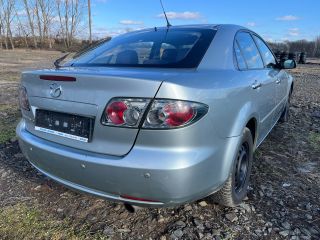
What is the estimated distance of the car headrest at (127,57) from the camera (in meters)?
2.70

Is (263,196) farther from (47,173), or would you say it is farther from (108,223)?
(47,173)

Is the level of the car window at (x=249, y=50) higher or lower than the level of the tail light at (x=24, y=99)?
higher

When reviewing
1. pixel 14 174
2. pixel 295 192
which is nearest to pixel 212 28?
pixel 295 192

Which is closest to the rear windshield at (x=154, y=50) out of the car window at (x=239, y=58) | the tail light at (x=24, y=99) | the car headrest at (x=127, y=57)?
the car headrest at (x=127, y=57)

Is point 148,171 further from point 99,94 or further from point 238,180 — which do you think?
point 238,180

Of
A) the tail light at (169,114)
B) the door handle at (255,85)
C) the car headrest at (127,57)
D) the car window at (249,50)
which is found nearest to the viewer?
the tail light at (169,114)

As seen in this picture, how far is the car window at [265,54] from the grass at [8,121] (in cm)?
337

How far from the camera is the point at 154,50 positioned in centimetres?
282

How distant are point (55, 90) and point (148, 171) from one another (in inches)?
34.3

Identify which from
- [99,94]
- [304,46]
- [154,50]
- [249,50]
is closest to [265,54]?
[249,50]

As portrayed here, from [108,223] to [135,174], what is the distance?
83cm

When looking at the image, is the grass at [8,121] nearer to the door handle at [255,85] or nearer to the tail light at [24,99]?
the tail light at [24,99]

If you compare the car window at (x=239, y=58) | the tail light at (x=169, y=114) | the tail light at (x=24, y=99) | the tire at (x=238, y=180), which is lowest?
the tire at (x=238, y=180)

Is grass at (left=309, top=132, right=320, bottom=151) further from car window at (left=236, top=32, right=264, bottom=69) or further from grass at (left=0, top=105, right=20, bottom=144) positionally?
grass at (left=0, top=105, right=20, bottom=144)
